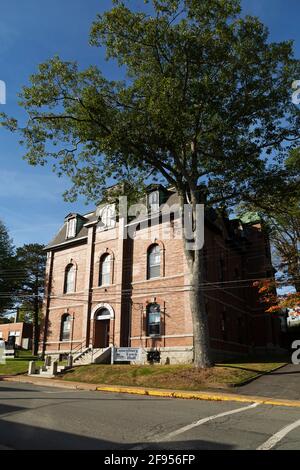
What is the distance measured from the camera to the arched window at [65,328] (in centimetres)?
3212

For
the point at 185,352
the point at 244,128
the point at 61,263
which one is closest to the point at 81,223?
the point at 61,263

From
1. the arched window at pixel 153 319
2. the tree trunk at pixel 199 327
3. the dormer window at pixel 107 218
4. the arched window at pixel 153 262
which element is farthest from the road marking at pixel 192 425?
the dormer window at pixel 107 218

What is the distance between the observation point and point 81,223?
3516 cm

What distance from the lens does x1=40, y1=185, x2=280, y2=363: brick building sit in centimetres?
2683

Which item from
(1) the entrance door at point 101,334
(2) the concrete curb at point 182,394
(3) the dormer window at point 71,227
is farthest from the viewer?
(3) the dormer window at point 71,227

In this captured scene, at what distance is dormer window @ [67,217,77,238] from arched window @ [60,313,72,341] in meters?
6.67

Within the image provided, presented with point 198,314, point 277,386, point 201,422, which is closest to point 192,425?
point 201,422

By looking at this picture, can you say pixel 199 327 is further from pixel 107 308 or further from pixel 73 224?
pixel 73 224

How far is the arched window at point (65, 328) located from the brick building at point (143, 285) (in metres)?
0.08

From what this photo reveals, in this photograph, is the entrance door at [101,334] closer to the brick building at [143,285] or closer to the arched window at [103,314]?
the brick building at [143,285]

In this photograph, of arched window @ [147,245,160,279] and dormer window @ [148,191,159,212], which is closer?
arched window @ [147,245,160,279]

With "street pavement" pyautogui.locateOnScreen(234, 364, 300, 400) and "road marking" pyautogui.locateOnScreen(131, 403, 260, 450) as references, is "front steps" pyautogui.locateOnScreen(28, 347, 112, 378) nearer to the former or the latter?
"street pavement" pyautogui.locateOnScreen(234, 364, 300, 400)

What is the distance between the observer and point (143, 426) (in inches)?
338

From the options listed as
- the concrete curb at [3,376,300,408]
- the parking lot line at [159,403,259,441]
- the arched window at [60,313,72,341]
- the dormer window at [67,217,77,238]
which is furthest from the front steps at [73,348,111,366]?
the parking lot line at [159,403,259,441]
